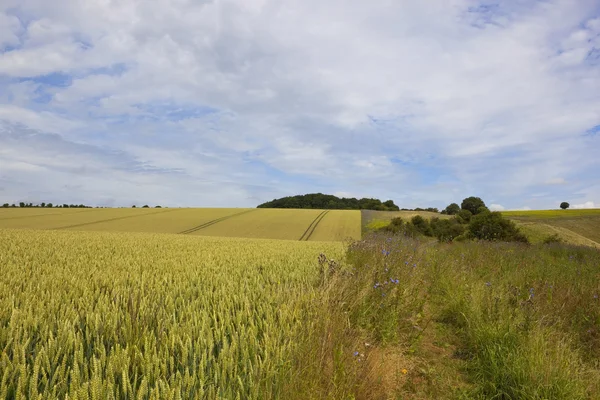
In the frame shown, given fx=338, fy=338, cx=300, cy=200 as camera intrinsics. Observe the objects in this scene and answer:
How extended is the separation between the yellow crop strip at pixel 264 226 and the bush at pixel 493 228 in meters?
16.1

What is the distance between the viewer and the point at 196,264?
6332 millimetres

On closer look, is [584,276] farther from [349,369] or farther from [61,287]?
[61,287]

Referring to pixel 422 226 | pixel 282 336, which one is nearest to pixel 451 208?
pixel 422 226

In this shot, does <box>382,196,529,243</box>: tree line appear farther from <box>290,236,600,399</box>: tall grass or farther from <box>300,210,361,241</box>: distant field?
<box>290,236,600,399</box>: tall grass

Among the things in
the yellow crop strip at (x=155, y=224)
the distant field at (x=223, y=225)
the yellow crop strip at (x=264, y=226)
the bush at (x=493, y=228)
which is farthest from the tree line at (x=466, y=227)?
the yellow crop strip at (x=155, y=224)

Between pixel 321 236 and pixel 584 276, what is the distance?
87.6 ft

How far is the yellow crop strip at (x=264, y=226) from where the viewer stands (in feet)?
114

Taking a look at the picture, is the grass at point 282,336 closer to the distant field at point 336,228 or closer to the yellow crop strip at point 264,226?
the distant field at point 336,228

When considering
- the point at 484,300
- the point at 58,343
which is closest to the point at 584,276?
the point at 484,300

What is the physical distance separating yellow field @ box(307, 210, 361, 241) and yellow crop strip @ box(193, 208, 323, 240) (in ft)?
5.42

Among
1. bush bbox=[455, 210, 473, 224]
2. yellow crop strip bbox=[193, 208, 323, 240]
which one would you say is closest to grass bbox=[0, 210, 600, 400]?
yellow crop strip bbox=[193, 208, 323, 240]

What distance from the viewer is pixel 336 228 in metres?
38.6

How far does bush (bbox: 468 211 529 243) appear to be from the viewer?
27719 mm

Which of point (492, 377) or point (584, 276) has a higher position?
point (584, 276)
